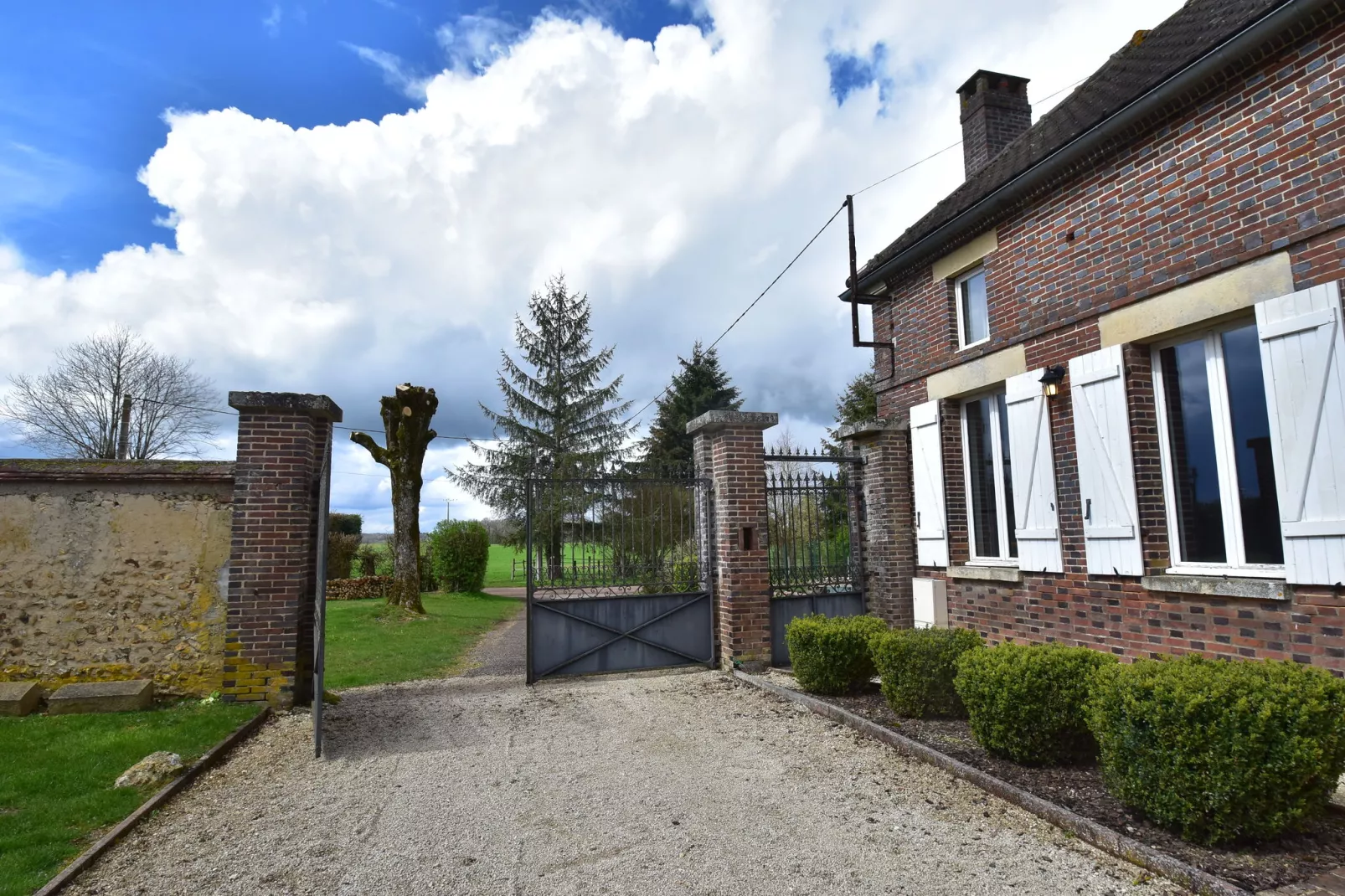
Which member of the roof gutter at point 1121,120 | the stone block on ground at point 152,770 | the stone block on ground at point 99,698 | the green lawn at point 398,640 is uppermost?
the roof gutter at point 1121,120

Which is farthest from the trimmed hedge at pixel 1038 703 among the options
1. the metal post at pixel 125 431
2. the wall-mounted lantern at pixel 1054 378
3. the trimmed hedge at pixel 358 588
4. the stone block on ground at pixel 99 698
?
the metal post at pixel 125 431

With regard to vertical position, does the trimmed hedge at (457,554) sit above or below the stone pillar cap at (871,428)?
below

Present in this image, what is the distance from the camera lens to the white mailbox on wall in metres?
8.25

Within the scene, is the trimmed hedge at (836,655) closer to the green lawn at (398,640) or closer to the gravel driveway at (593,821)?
the gravel driveway at (593,821)

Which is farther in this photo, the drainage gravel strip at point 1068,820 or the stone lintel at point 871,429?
the stone lintel at point 871,429

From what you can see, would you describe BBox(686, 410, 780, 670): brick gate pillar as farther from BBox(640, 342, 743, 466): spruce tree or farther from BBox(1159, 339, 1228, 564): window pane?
BBox(640, 342, 743, 466): spruce tree

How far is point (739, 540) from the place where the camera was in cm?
818

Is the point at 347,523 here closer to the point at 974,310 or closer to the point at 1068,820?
the point at 974,310

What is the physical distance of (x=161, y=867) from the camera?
11.7 feet

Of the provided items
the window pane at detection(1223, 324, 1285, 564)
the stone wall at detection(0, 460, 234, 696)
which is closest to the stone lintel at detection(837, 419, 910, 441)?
the window pane at detection(1223, 324, 1285, 564)

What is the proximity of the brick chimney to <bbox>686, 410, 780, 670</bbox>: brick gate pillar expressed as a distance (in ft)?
17.7

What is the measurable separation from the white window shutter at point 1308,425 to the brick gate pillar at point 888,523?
413cm

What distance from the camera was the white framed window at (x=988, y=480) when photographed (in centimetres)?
775

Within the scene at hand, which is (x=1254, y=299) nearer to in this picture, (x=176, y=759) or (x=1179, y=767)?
(x=1179, y=767)
